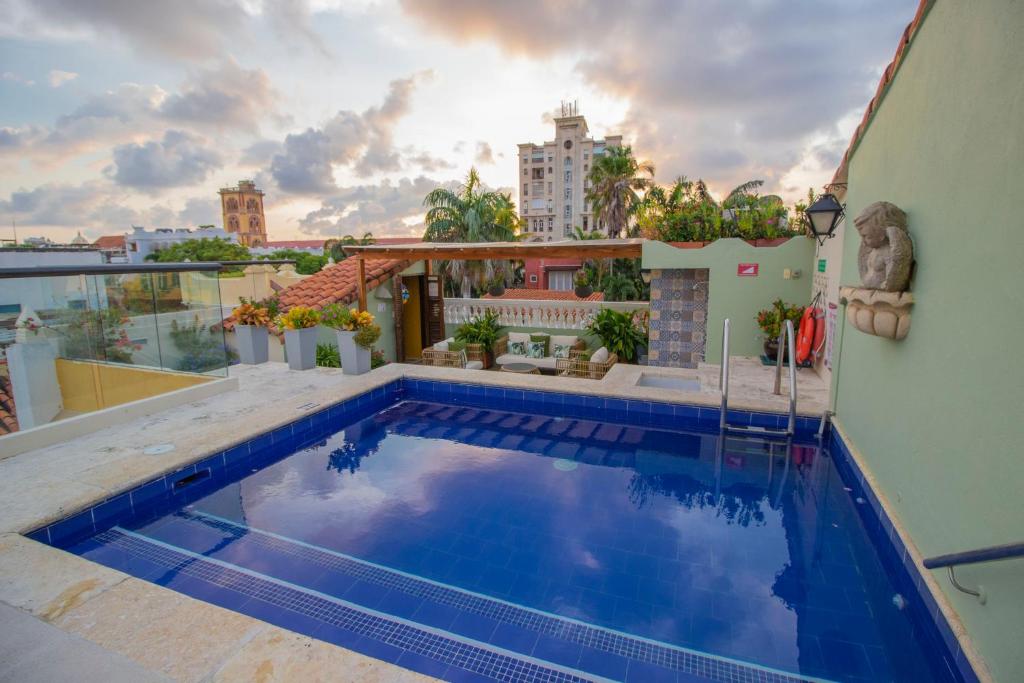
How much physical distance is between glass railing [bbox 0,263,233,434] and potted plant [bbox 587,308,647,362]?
6957 mm

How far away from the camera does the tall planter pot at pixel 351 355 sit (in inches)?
326

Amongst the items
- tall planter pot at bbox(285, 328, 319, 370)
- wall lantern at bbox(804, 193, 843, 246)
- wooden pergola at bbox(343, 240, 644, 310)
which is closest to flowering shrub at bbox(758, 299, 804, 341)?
wall lantern at bbox(804, 193, 843, 246)

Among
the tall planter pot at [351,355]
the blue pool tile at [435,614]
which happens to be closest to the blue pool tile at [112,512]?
the blue pool tile at [435,614]

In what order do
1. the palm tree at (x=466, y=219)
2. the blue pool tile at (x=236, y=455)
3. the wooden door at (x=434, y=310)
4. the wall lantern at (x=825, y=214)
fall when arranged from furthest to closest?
the palm tree at (x=466, y=219) < the wooden door at (x=434, y=310) < the wall lantern at (x=825, y=214) < the blue pool tile at (x=236, y=455)

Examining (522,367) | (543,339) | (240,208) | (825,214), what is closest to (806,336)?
(825,214)

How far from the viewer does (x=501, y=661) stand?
2812 millimetres

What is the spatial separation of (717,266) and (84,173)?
11974 millimetres

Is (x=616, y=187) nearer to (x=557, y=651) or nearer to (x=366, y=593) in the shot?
(x=366, y=593)

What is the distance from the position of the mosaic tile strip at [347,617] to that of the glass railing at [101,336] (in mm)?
2375

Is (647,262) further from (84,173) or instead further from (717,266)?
(84,173)

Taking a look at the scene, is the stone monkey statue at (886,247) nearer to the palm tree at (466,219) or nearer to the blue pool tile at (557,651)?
the blue pool tile at (557,651)

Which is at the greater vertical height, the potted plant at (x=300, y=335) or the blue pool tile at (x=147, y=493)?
the potted plant at (x=300, y=335)

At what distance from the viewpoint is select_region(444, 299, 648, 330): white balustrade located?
11219 mm

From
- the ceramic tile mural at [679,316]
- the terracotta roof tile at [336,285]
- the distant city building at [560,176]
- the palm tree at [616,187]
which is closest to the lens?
the ceramic tile mural at [679,316]
